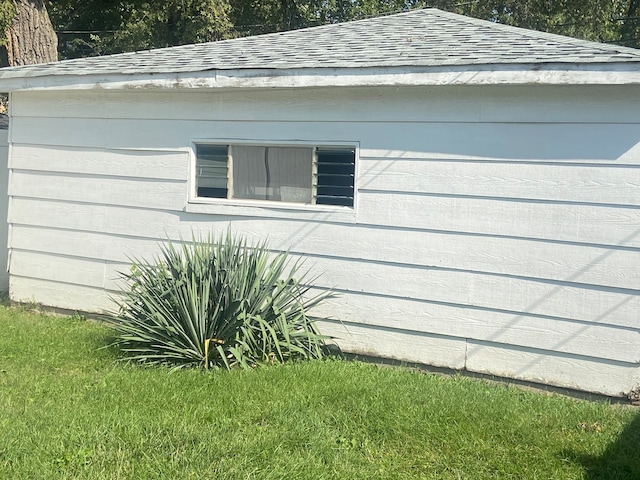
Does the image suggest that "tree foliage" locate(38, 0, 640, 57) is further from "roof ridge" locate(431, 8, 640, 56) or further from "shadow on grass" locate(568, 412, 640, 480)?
"shadow on grass" locate(568, 412, 640, 480)

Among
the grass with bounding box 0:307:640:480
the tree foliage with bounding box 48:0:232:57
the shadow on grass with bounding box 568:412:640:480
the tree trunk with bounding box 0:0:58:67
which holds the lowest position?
the shadow on grass with bounding box 568:412:640:480

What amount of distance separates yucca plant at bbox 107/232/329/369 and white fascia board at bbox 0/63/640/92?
152 centimetres

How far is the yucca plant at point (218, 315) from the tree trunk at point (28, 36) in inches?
333

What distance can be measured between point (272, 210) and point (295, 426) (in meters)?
2.73

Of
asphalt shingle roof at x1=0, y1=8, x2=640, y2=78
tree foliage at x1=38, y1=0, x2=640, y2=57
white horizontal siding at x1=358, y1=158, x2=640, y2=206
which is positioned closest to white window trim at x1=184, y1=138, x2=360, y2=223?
white horizontal siding at x1=358, y1=158, x2=640, y2=206

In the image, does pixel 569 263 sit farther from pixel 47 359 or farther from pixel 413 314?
pixel 47 359

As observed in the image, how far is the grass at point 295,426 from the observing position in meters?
4.09

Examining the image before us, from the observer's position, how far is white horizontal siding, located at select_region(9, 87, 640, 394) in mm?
5684

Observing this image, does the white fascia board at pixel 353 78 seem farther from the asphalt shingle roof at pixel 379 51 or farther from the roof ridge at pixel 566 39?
the roof ridge at pixel 566 39

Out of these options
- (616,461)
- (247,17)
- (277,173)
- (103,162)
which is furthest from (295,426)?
(247,17)

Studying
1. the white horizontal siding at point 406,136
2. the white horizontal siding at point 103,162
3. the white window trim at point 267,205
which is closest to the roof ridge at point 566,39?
the white horizontal siding at point 406,136

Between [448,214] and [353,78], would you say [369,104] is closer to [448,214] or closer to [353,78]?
[353,78]

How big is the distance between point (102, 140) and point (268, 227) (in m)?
2.24

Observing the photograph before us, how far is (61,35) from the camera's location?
2531 cm
